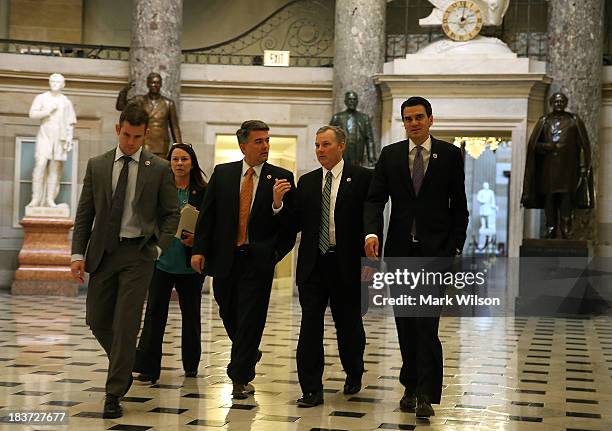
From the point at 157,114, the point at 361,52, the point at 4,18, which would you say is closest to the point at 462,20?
the point at 361,52

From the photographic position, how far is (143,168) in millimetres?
5520

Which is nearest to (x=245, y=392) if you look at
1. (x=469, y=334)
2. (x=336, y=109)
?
(x=469, y=334)

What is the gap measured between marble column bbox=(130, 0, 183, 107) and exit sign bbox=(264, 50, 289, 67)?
5.09 feet

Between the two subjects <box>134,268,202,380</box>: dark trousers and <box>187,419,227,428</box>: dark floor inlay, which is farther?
<box>134,268,202,380</box>: dark trousers

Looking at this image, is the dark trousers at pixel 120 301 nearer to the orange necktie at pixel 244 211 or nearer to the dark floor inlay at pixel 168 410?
the dark floor inlay at pixel 168 410

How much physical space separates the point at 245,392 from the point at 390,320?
5.89 m

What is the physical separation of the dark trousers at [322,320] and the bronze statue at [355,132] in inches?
307

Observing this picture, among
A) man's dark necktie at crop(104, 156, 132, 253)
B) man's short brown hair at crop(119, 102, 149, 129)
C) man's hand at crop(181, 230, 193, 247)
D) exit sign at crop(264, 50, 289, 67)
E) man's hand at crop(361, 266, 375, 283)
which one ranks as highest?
exit sign at crop(264, 50, 289, 67)

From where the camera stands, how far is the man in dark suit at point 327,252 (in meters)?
5.98

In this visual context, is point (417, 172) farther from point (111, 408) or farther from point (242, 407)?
point (111, 408)

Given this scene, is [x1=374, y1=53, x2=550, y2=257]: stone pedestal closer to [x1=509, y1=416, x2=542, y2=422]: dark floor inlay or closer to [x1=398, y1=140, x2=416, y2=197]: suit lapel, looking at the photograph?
[x1=509, y1=416, x2=542, y2=422]: dark floor inlay

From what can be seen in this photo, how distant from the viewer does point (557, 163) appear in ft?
43.6

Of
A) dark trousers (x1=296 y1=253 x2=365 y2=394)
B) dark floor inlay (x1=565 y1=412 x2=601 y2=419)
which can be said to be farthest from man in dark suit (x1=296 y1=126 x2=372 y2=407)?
dark floor inlay (x1=565 y1=412 x2=601 y2=419)

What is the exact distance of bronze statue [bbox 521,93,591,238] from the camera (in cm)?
1328
